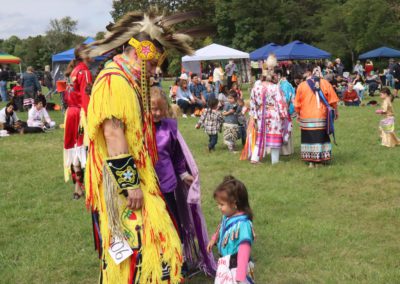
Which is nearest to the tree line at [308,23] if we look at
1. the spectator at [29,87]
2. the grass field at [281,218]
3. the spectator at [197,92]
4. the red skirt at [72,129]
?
the spectator at [29,87]

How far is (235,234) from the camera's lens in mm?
2994

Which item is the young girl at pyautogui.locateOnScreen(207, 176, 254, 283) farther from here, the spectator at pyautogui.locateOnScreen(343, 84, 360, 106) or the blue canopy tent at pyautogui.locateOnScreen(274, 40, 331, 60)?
the blue canopy tent at pyautogui.locateOnScreen(274, 40, 331, 60)

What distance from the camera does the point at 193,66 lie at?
26.3 m

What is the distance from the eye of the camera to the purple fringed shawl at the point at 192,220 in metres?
3.67

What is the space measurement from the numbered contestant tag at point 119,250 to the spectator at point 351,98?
51.7 ft

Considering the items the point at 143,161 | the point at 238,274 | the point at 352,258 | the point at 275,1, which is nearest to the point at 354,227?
the point at 352,258

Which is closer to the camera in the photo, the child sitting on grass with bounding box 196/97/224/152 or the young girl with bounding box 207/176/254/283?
the young girl with bounding box 207/176/254/283

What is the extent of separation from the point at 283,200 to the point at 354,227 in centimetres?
117

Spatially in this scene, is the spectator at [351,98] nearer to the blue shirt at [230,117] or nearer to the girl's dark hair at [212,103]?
the blue shirt at [230,117]

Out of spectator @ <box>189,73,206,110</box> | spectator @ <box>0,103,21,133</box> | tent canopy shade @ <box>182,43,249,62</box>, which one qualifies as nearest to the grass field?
spectator @ <box>0,103,21,133</box>

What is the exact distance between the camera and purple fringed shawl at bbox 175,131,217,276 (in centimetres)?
367

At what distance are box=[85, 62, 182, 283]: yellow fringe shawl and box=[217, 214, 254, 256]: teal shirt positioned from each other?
0.34 meters

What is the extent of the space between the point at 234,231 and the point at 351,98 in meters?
15.3

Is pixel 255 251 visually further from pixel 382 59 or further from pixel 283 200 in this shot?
pixel 382 59
